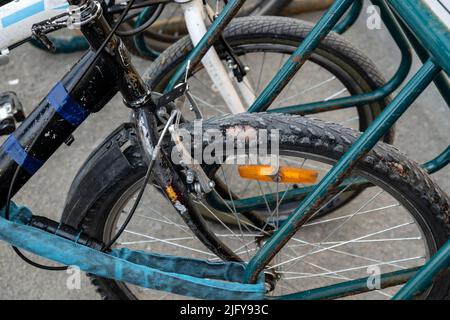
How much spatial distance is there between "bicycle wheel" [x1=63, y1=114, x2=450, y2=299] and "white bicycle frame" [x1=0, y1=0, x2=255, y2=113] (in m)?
0.21

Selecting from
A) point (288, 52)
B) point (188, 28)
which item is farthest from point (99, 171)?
point (288, 52)

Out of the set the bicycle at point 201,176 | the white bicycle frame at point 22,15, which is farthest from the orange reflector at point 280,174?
the white bicycle frame at point 22,15

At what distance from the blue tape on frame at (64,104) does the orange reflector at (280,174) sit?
0.42 m

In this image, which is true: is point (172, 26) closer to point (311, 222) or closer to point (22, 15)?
point (311, 222)

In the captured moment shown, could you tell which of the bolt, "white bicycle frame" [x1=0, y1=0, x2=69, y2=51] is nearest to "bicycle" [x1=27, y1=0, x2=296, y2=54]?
"white bicycle frame" [x1=0, y1=0, x2=69, y2=51]

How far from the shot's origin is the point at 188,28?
1649 millimetres

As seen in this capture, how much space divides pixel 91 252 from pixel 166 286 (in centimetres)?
17

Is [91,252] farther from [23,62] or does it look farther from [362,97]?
[23,62]

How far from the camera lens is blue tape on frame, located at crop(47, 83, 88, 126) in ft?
4.17

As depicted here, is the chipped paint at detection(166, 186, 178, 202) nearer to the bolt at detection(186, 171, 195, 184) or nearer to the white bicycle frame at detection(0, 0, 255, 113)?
the bolt at detection(186, 171, 195, 184)

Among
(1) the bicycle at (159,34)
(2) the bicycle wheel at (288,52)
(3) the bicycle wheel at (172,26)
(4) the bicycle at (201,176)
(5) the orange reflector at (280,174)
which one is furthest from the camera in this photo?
(3) the bicycle wheel at (172,26)

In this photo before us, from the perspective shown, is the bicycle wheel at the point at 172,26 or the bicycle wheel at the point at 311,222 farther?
the bicycle wheel at the point at 172,26

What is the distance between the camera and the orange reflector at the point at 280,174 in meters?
1.51

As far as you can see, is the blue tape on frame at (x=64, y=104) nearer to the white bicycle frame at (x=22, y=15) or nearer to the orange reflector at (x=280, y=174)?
the white bicycle frame at (x=22, y=15)
